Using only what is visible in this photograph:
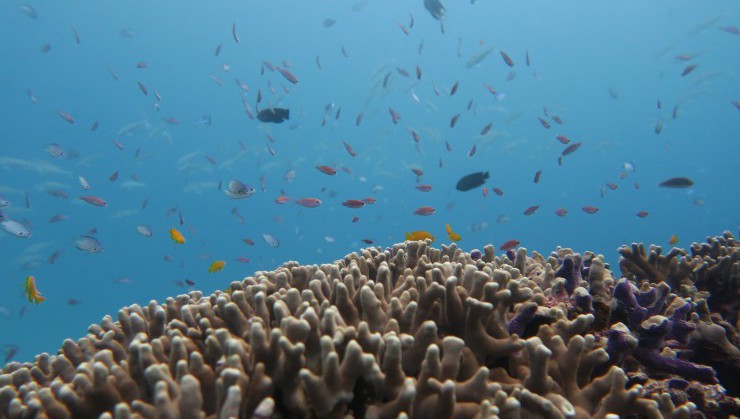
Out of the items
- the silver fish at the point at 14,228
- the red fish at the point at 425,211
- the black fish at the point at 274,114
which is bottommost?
the silver fish at the point at 14,228

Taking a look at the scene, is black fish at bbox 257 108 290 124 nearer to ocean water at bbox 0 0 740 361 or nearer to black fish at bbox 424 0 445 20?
black fish at bbox 424 0 445 20

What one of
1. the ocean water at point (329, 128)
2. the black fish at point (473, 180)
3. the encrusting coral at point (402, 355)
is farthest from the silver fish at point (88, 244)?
the ocean water at point (329, 128)

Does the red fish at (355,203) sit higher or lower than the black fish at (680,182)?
lower

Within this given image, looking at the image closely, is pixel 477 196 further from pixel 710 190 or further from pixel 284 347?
pixel 284 347

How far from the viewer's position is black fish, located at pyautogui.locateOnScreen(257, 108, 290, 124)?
10.1m

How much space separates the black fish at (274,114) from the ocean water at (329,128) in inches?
1879

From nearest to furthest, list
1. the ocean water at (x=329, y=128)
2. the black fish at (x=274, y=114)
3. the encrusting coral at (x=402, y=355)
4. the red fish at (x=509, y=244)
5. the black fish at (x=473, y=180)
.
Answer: the encrusting coral at (x=402, y=355)
the red fish at (x=509, y=244)
the black fish at (x=473, y=180)
the black fish at (x=274, y=114)
the ocean water at (x=329, y=128)

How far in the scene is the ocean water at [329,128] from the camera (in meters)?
67.8

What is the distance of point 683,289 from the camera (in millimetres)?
4512

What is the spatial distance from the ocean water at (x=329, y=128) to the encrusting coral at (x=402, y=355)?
182 feet

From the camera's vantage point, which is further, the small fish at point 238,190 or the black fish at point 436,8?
the black fish at point 436,8

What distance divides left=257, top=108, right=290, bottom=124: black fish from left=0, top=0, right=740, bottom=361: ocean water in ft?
157

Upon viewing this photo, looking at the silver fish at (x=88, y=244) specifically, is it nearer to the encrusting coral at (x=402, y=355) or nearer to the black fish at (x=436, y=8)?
the encrusting coral at (x=402, y=355)

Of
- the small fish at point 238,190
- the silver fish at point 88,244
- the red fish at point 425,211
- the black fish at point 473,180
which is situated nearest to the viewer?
the small fish at point 238,190
